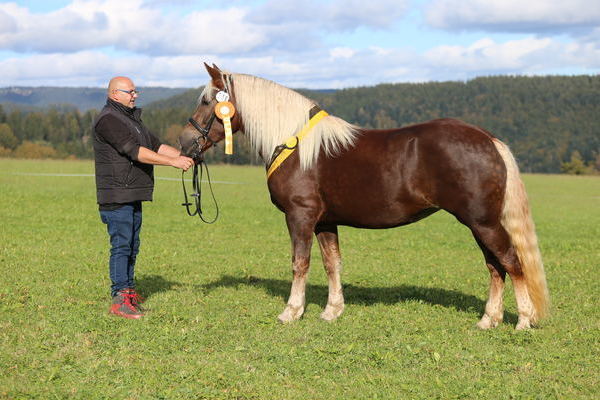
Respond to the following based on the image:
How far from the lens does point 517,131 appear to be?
7072 inches

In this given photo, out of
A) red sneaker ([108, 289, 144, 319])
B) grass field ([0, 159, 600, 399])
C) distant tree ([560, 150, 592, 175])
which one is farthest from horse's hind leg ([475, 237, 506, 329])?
distant tree ([560, 150, 592, 175])

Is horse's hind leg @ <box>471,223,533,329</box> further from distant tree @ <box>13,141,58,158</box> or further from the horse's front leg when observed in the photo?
distant tree @ <box>13,141,58,158</box>

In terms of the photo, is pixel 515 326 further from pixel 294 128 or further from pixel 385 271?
pixel 385 271

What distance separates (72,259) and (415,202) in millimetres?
7015

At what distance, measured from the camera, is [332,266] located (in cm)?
755

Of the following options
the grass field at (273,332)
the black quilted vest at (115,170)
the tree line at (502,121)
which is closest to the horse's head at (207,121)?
the black quilted vest at (115,170)

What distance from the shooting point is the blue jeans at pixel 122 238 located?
7.30 metres

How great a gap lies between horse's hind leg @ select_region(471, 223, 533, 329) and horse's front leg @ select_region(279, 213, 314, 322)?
178 cm

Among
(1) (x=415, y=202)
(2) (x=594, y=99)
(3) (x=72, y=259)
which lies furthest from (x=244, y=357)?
(2) (x=594, y=99)

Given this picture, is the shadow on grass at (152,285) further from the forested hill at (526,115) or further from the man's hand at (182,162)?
the forested hill at (526,115)

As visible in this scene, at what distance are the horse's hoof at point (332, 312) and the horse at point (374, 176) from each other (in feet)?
0.04

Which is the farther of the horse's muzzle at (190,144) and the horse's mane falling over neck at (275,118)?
the horse's muzzle at (190,144)

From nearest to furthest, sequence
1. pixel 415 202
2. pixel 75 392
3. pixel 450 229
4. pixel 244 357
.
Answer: pixel 75 392 → pixel 244 357 → pixel 415 202 → pixel 450 229

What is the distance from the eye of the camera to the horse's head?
714cm
